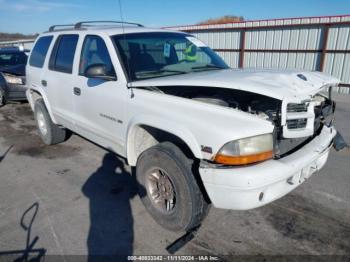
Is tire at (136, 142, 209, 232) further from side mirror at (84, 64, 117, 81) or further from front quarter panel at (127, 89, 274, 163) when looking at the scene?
side mirror at (84, 64, 117, 81)

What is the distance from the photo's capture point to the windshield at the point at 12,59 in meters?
9.63

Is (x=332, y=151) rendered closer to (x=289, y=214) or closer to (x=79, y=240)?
(x=289, y=214)

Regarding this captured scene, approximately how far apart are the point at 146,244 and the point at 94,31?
8.79 feet

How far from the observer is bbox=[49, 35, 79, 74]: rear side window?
13.6 feet

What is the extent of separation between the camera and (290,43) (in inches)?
543

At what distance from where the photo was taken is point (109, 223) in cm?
303

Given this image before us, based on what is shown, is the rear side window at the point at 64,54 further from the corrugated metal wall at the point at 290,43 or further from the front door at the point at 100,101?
the corrugated metal wall at the point at 290,43

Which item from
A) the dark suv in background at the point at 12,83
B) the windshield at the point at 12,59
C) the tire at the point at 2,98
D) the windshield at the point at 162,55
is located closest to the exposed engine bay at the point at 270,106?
the windshield at the point at 162,55

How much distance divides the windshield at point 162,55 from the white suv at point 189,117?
0.02m

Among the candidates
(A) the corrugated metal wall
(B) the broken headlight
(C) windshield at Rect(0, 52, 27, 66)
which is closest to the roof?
(B) the broken headlight

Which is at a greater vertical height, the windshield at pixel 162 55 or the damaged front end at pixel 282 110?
the windshield at pixel 162 55

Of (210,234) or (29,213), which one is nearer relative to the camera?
(210,234)

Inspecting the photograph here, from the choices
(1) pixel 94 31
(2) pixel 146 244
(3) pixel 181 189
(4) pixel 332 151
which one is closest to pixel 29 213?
(2) pixel 146 244

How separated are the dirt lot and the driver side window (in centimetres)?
151
